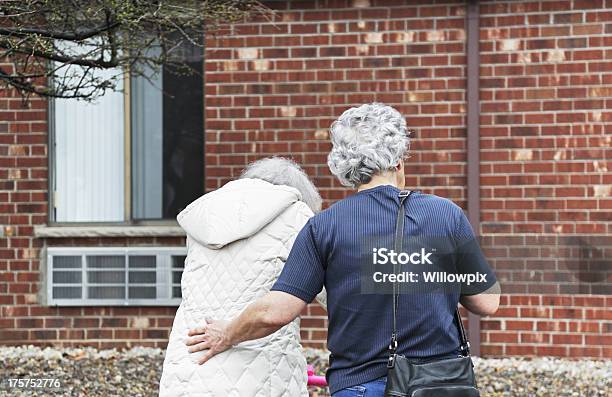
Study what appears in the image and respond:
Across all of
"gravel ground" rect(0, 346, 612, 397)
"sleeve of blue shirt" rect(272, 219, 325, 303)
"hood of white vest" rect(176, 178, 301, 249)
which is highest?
"hood of white vest" rect(176, 178, 301, 249)

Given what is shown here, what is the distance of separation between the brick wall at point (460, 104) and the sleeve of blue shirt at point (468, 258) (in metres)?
4.85

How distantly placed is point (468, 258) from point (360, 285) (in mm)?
370

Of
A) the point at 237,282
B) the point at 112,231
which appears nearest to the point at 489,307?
the point at 237,282

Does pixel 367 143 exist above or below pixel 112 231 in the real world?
above

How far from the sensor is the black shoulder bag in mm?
3234

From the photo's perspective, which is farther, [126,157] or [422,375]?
[126,157]

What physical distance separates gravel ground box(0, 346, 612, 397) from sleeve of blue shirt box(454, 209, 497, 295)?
3.98 m

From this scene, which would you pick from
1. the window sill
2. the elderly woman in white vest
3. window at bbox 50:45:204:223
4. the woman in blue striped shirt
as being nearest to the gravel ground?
the window sill

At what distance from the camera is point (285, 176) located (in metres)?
4.08

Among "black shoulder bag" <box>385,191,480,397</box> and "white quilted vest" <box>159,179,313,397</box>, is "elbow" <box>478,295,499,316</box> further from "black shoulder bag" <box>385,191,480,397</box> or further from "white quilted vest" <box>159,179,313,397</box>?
"white quilted vest" <box>159,179,313,397</box>

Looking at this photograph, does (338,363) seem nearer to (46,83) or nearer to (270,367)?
(270,367)

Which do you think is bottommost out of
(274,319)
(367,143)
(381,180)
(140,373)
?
(140,373)

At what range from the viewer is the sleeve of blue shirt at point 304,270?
338 centimetres

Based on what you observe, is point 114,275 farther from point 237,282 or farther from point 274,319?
point 274,319
